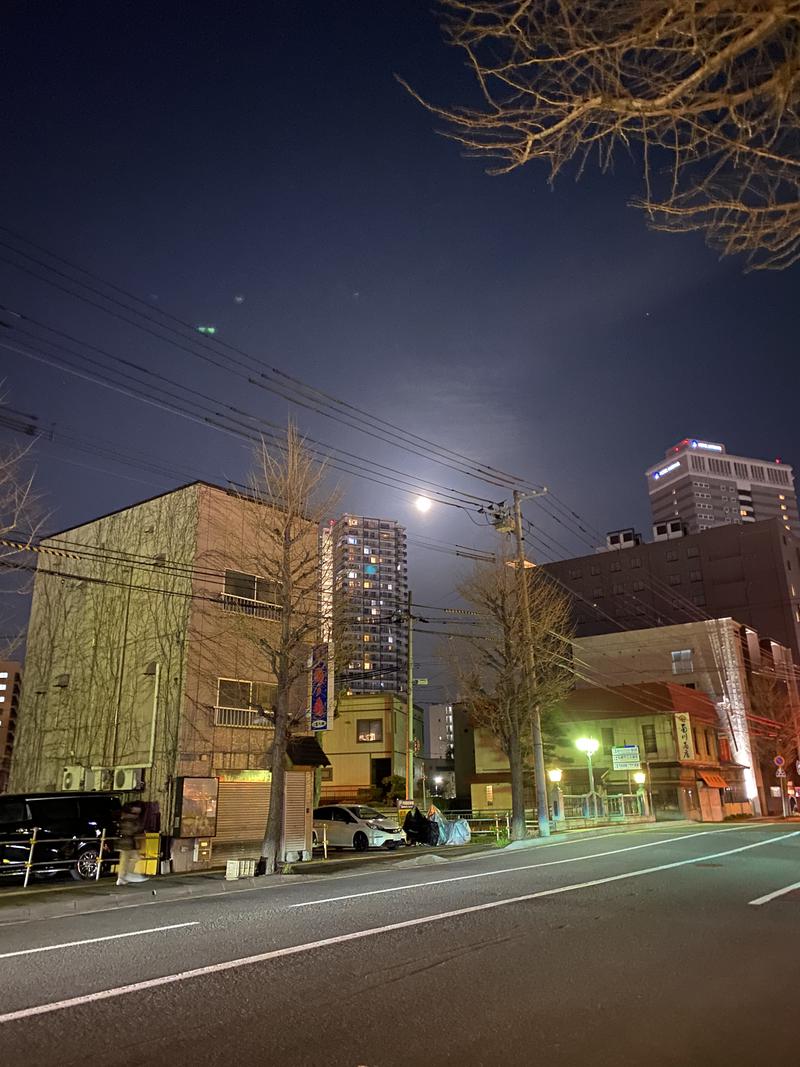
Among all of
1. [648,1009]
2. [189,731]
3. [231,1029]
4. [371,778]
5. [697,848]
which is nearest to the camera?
[231,1029]

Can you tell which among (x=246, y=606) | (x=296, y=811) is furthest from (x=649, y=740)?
(x=246, y=606)

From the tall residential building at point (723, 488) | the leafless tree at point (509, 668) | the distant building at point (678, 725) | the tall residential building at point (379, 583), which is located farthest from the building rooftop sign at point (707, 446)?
the leafless tree at point (509, 668)

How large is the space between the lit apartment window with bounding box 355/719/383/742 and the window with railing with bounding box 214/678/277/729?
2989 centimetres

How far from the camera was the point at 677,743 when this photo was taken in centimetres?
4366

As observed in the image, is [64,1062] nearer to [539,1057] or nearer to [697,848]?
[539,1057]

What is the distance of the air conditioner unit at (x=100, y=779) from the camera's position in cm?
2170

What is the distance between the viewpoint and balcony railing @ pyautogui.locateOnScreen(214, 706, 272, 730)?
21453mm

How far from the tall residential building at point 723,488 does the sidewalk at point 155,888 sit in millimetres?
161084

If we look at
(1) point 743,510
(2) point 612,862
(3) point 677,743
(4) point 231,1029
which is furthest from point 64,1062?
(1) point 743,510

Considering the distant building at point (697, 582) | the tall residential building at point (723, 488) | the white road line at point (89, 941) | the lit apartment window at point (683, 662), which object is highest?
the tall residential building at point (723, 488)

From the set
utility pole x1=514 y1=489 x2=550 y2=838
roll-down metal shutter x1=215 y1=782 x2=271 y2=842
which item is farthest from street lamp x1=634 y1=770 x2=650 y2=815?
roll-down metal shutter x1=215 y1=782 x2=271 y2=842

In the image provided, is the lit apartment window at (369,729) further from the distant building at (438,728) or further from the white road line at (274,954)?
the distant building at (438,728)

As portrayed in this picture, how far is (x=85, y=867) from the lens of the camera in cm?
1758

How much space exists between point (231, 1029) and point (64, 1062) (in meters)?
1.03
